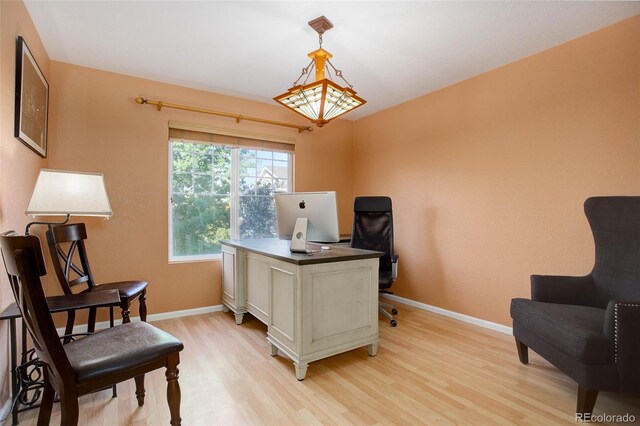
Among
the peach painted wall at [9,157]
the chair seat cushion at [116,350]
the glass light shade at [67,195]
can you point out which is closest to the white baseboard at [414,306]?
the peach painted wall at [9,157]

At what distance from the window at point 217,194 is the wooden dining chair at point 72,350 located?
2.01m

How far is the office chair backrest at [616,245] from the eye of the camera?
78.2 inches

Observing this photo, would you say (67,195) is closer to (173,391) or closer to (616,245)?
(173,391)

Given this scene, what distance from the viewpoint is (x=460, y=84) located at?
10.6 feet

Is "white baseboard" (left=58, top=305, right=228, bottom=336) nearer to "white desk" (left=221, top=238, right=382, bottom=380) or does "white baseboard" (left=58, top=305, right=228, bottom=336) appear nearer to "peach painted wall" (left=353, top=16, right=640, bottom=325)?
"white desk" (left=221, top=238, right=382, bottom=380)

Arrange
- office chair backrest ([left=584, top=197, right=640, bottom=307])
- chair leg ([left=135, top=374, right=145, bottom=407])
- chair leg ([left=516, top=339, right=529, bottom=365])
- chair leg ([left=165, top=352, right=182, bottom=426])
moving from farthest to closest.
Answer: chair leg ([left=516, top=339, right=529, bottom=365]), office chair backrest ([left=584, top=197, right=640, bottom=307]), chair leg ([left=135, top=374, right=145, bottom=407]), chair leg ([left=165, top=352, right=182, bottom=426])

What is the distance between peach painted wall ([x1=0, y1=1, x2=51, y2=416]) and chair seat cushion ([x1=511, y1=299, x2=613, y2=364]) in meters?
3.02

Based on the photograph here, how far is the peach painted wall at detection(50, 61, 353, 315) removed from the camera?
2.85 m

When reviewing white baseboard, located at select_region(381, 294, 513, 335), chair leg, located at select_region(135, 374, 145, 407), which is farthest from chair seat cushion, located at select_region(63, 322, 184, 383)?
white baseboard, located at select_region(381, 294, 513, 335)

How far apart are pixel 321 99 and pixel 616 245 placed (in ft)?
7.28

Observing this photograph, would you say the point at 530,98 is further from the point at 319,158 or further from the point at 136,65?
the point at 136,65

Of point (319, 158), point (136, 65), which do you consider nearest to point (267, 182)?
point (319, 158)

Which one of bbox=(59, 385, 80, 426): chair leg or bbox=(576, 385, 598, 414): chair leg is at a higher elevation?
bbox=(59, 385, 80, 426): chair leg

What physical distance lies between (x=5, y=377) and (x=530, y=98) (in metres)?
4.15
